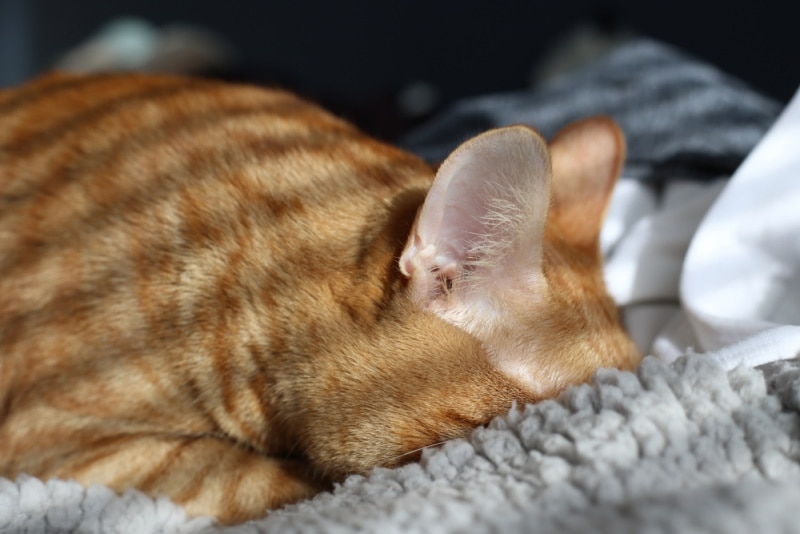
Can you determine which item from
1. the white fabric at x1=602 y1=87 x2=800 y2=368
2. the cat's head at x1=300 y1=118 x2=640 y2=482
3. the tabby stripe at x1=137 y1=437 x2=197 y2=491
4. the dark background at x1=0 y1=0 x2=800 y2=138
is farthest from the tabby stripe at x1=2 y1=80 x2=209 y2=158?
the dark background at x1=0 y1=0 x2=800 y2=138

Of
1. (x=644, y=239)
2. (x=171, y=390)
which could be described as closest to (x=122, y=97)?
(x=171, y=390)

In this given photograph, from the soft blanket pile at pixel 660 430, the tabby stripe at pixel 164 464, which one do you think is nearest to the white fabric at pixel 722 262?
the soft blanket pile at pixel 660 430

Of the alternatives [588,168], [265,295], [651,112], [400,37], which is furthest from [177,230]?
[400,37]

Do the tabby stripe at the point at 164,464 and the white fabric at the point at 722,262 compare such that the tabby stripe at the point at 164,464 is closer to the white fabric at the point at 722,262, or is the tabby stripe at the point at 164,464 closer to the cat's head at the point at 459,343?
the cat's head at the point at 459,343

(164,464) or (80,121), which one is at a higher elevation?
(80,121)

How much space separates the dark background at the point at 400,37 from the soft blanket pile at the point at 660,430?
5.21 feet

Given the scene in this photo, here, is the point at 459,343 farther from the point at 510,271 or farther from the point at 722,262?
the point at 722,262

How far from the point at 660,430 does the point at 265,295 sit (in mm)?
569

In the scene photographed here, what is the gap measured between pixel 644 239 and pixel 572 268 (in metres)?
0.38

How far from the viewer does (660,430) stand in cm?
79

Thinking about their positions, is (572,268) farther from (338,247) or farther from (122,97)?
(122,97)

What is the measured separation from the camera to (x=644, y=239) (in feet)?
4.83

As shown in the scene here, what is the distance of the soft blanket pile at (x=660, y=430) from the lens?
0.71 metres

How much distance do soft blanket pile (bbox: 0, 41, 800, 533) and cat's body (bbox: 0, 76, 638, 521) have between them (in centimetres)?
10
